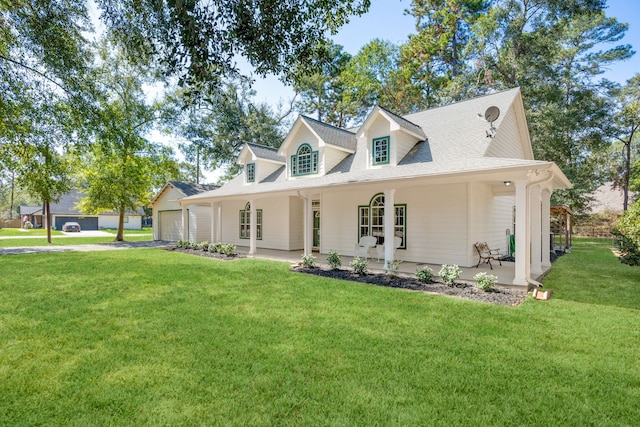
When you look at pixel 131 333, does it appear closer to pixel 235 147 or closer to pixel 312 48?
pixel 312 48

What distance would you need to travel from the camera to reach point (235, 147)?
2745 centimetres

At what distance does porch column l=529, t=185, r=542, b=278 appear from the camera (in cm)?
891

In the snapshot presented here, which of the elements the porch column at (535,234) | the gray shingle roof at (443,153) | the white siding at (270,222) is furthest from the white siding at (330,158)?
the porch column at (535,234)

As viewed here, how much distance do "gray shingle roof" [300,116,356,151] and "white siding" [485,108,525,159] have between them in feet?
17.7

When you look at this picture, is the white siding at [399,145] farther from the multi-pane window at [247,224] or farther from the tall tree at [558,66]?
the tall tree at [558,66]

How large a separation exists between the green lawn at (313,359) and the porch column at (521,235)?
2.51 ft

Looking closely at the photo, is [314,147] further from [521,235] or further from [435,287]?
[521,235]

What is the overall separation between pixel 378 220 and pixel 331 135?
4.19 meters

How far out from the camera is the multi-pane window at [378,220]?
1108 cm

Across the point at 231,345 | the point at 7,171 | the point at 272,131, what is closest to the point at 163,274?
the point at 231,345

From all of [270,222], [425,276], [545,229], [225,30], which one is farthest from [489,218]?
[225,30]

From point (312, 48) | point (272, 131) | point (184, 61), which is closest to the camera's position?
point (184, 61)

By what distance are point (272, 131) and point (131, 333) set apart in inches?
952

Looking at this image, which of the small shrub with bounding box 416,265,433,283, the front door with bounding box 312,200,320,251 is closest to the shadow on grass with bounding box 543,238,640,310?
the small shrub with bounding box 416,265,433,283
